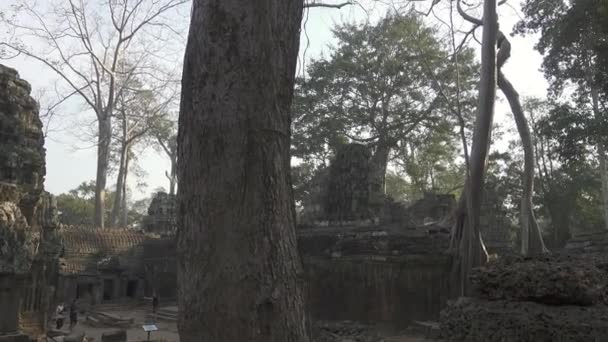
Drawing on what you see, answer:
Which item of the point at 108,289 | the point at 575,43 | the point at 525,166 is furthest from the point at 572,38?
the point at 108,289

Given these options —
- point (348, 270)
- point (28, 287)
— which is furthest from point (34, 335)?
point (348, 270)

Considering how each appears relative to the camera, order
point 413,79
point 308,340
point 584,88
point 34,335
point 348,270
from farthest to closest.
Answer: point 413,79 → point 584,88 → point 348,270 → point 34,335 → point 308,340

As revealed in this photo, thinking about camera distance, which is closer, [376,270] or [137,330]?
[376,270]

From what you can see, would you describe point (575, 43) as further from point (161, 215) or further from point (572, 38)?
point (161, 215)

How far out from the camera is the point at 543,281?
10.1 feet

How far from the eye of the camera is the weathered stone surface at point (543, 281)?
2.96 meters

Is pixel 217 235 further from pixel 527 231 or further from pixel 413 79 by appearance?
pixel 413 79

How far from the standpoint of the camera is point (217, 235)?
7.09 ft

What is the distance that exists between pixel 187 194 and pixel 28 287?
27.6 feet

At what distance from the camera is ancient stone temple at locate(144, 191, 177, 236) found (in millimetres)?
26531

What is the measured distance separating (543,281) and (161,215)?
25.2 meters

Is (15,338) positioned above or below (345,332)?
above

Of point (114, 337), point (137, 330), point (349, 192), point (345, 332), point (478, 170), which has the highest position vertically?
point (349, 192)

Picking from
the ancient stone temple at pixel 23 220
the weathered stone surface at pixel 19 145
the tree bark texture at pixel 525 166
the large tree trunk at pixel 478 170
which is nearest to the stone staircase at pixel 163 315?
the ancient stone temple at pixel 23 220
